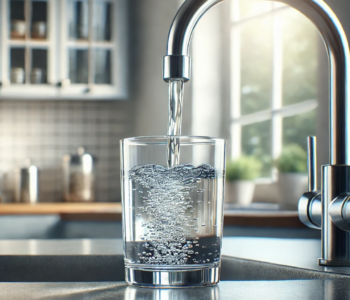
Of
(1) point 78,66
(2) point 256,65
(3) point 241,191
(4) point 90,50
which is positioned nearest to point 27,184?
(1) point 78,66

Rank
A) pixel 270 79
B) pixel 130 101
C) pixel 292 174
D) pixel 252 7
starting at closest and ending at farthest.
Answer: pixel 292 174 → pixel 270 79 → pixel 252 7 → pixel 130 101

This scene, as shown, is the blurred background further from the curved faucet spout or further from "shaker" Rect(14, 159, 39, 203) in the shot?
the curved faucet spout

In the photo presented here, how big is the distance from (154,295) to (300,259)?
0.95ft

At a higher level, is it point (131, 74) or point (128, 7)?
point (128, 7)

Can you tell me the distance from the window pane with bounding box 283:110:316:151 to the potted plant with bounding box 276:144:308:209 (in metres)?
0.05

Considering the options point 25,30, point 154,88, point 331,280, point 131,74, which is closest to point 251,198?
point 154,88

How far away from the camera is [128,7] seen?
2.70 metres

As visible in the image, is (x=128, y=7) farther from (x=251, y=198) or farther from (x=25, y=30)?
(x=251, y=198)

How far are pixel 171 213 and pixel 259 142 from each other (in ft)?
6.48

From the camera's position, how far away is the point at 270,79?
91.3 inches

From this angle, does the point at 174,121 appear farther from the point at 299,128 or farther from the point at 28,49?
the point at 28,49

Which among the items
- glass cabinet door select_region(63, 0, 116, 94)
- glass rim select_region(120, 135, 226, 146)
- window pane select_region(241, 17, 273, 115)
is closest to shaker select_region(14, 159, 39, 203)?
glass cabinet door select_region(63, 0, 116, 94)

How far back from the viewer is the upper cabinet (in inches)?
101

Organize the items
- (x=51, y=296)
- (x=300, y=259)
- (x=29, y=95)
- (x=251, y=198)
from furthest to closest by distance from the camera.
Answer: (x=29, y=95)
(x=251, y=198)
(x=300, y=259)
(x=51, y=296)
